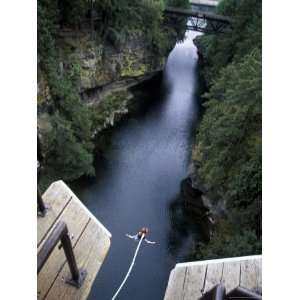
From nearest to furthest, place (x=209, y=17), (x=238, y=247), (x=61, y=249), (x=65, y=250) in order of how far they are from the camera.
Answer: (x=65, y=250)
(x=61, y=249)
(x=238, y=247)
(x=209, y=17)

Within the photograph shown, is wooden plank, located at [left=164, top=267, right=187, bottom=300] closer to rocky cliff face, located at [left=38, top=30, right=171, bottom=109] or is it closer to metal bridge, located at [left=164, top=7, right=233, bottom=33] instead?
rocky cliff face, located at [left=38, top=30, right=171, bottom=109]

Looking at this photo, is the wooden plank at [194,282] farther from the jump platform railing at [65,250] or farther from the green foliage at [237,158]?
the green foliage at [237,158]

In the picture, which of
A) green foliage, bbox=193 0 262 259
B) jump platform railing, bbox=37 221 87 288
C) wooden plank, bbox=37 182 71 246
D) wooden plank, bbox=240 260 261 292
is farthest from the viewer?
green foliage, bbox=193 0 262 259

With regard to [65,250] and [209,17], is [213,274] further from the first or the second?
[209,17]

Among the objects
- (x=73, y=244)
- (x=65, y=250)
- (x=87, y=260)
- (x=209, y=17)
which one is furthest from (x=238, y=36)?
(x=65, y=250)

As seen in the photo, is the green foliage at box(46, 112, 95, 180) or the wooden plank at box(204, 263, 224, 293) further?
the green foliage at box(46, 112, 95, 180)

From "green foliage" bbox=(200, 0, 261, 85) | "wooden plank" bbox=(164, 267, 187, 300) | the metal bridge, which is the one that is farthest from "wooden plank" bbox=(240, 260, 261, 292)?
the metal bridge
